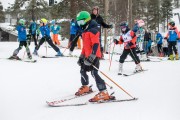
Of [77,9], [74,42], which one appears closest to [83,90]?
[74,42]

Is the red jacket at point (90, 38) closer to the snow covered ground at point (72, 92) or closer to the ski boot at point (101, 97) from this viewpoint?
the ski boot at point (101, 97)

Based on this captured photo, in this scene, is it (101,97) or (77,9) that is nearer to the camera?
(101,97)

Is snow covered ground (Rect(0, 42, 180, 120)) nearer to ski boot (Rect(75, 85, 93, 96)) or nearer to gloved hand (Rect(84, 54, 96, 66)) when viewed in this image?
ski boot (Rect(75, 85, 93, 96))

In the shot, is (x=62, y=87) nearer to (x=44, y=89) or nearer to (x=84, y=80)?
(x=44, y=89)

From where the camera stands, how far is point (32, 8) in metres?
40.5

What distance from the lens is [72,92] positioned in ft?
25.2

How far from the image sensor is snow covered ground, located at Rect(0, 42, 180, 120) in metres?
5.81

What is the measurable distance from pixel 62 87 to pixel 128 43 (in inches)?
120

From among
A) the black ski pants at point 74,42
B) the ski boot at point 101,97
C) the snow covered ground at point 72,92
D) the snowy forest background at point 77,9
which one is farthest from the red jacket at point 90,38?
the snowy forest background at point 77,9

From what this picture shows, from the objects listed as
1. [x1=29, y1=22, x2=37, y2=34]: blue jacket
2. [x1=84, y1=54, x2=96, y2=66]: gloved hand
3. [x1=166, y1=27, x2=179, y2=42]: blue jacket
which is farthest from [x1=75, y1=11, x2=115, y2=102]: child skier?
[x1=166, y1=27, x2=179, y2=42]: blue jacket

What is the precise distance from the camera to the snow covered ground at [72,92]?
5.81m

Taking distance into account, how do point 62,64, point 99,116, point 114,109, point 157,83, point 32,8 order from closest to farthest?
point 99,116 → point 114,109 → point 157,83 → point 62,64 → point 32,8

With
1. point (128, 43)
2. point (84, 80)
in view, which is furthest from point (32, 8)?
point (84, 80)

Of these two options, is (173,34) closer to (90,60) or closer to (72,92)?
(72,92)
